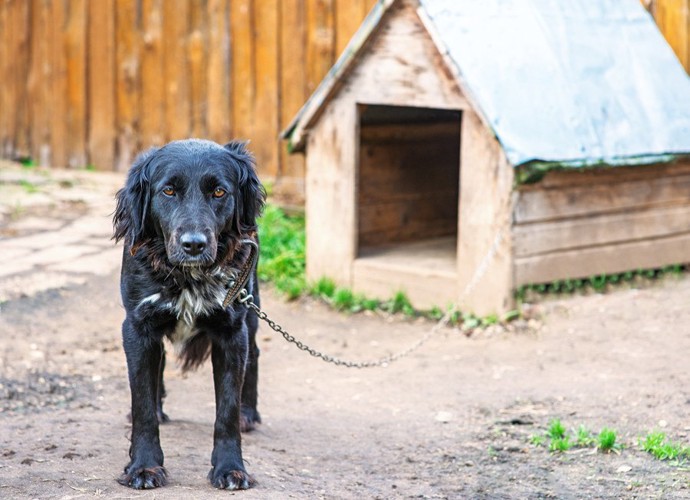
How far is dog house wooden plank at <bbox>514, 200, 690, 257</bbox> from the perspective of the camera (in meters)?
6.91

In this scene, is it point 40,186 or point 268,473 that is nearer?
point 268,473

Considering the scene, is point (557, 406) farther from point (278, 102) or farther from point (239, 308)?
point (278, 102)

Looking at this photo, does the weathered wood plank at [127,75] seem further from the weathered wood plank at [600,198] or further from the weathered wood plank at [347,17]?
the weathered wood plank at [600,198]

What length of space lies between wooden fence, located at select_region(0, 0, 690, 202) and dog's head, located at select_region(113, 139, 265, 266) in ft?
18.3

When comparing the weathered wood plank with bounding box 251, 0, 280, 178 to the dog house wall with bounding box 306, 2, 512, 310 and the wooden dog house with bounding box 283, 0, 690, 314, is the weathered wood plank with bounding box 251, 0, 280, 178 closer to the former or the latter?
the wooden dog house with bounding box 283, 0, 690, 314

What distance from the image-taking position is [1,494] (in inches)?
156

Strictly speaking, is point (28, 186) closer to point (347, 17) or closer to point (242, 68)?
point (242, 68)

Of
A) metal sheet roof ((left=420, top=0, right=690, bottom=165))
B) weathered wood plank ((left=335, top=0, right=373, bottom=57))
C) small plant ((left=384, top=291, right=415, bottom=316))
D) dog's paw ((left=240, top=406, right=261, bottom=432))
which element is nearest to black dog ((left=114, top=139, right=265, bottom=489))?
dog's paw ((left=240, top=406, right=261, bottom=432))

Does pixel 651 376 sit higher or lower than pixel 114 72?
lower

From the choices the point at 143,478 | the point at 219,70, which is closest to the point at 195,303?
the point at 143,478

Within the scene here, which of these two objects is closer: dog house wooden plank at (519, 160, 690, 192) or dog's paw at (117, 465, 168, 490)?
dog's paw at (117, 465, 168, 490)

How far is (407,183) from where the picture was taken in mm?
8797

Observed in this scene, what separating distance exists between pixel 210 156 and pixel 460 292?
330 centimetres

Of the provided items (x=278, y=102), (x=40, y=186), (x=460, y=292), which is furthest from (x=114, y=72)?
(x=460, y=292)
